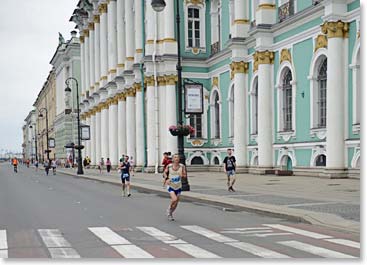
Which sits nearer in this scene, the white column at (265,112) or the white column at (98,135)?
the white column at (265,112)

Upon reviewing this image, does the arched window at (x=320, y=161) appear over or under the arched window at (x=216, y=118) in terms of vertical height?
under

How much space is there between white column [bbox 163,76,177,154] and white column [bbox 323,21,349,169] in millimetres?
18404

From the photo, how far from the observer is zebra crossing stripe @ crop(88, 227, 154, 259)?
382 inches

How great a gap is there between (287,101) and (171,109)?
12359mm

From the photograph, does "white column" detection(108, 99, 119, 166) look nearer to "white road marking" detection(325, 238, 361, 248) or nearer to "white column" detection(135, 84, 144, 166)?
"white column" detection(135, 84, 144, 166)

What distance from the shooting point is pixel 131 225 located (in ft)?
45.1

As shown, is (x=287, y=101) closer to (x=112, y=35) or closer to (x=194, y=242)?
(x=194, y=242)

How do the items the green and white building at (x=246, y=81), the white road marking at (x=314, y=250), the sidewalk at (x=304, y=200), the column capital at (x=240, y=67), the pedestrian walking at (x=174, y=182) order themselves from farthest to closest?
1. the column capital at (x=240, y=67)
2. the green and white building at (x=246, y=81)
3. the pedestrian walking at (x=174, y=182)
4. the sidewalk at (x=304, y=200)
5. the white road marking at (x=314, y=250)

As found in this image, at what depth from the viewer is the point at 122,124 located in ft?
181

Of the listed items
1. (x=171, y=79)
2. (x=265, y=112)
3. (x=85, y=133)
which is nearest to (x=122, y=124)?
(x=85, y=133)

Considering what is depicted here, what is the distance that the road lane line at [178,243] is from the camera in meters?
9.59

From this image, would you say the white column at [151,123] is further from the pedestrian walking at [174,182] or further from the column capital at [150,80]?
the pedestrian walking at [174,182]

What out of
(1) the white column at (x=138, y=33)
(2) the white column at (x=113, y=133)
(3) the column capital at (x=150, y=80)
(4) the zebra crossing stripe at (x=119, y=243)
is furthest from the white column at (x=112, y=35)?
(4) the zebra crossing stripe at (x=119, y=243)

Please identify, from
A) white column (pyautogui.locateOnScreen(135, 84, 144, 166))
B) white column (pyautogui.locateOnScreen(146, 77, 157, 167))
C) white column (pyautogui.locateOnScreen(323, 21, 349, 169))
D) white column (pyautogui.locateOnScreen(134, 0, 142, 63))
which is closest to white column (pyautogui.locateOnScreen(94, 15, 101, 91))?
white column (pyautogui.locateOnScreen(134, 0, 142, 63))
